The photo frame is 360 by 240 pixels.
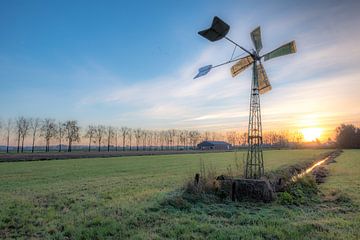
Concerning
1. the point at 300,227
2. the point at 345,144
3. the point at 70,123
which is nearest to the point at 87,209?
the point at 300,227

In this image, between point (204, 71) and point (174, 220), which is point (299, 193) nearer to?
point (174, 220)

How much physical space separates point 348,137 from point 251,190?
14773cm

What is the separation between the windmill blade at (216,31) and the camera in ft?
32.6

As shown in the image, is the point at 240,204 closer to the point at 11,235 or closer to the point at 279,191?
the point at 279,191

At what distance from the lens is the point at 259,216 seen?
8.80 m

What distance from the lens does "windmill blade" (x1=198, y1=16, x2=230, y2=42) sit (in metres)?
9.92

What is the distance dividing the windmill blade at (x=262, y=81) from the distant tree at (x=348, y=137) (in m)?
143

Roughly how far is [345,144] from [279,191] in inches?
5734

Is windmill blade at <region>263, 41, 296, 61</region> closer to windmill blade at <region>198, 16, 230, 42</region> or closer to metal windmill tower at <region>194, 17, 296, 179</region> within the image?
metal windmill tower at <region>194, 17, 296, 179</region>

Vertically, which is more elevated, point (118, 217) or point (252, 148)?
point (252, 148)

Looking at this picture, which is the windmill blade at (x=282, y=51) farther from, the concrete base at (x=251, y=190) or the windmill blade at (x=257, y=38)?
the concrete base at (x=251, y=190)

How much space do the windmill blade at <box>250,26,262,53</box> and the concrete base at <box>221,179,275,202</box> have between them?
19.1ft

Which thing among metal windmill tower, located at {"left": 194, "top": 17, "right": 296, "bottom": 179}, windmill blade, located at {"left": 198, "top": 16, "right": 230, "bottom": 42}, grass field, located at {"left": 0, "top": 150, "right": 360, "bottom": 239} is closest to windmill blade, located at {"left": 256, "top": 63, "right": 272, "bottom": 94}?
metal windmill tower, located at {"left": 194, "top": 17, "right": 296, "bottom": 179}

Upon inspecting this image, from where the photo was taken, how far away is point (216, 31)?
400 inches
